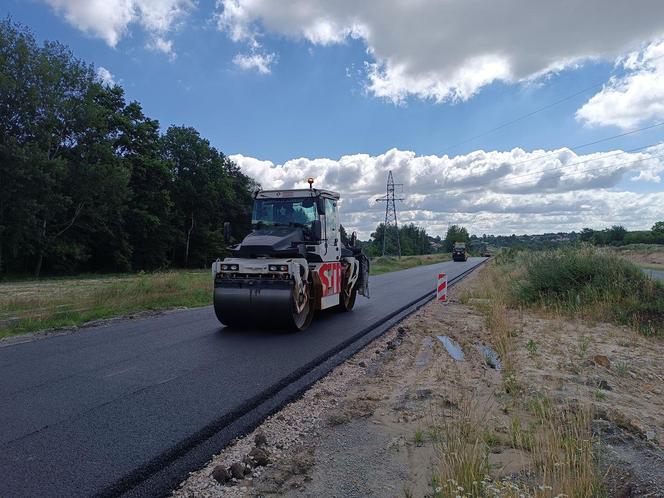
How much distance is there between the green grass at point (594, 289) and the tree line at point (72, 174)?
13372 mm

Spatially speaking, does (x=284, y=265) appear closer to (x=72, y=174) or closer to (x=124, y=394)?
(x=124, y=394)

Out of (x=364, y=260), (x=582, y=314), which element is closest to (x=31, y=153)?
(x=364, y=260)

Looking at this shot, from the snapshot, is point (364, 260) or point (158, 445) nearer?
point (158, 445)

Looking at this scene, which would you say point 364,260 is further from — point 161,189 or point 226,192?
point 226,192

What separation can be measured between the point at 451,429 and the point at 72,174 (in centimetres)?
3598

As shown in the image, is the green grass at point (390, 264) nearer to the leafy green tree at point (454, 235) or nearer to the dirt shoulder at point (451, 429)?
the dirt shoulder at point (451, 429)

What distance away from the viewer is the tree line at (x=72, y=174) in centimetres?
3002

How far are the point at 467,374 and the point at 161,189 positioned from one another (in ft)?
152

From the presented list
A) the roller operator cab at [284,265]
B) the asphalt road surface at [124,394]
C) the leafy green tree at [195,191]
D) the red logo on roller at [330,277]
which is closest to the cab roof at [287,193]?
the roller operator cab at [284,265]

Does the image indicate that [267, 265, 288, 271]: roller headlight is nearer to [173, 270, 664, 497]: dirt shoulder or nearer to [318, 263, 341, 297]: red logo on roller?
[318, 263, 341, 297]: red logo on roller

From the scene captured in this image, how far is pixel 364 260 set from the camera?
13477 millimetres

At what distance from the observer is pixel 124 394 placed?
5.23m

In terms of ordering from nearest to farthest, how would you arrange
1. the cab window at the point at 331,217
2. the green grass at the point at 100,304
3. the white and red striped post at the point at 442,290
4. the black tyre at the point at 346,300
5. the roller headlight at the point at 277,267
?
the roller headlight at the point at 277,267 < the green grass at the point at 100,304 < the cab window at the point at 331,217 < the black tyre at the point at 346,300 < the white and red striped post at the point at 442,290

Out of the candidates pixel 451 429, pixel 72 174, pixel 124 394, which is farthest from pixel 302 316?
pixel 72 174
